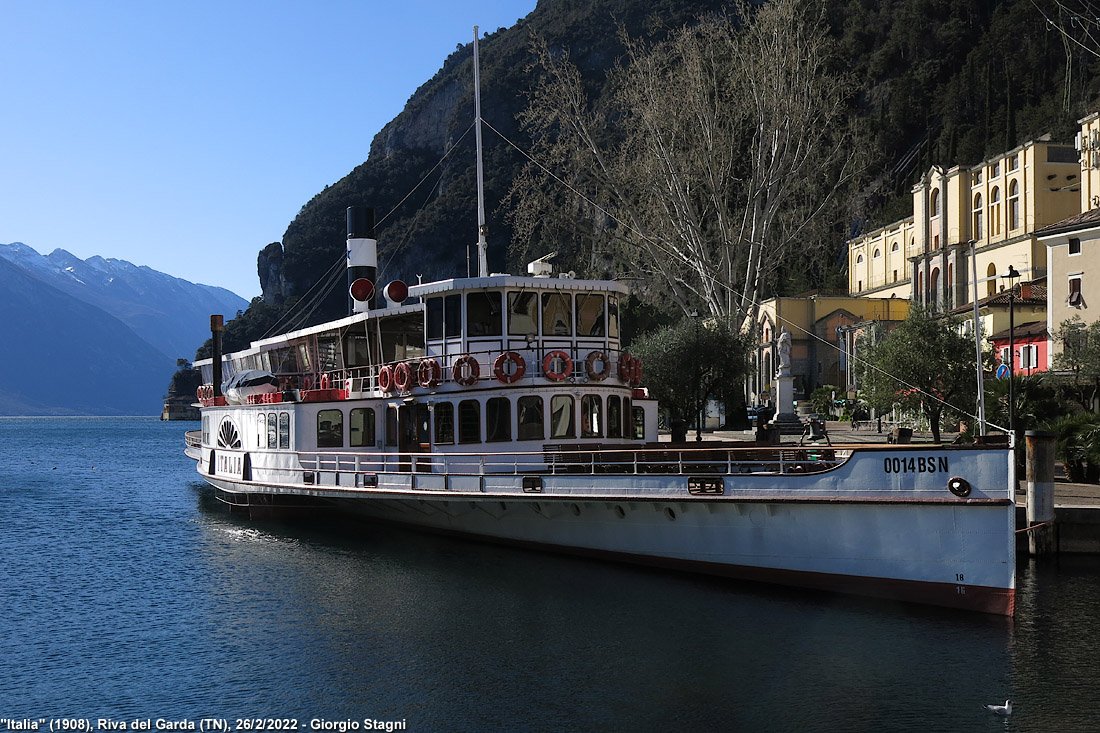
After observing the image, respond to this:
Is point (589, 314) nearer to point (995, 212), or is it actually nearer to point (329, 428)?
point (329, 428)

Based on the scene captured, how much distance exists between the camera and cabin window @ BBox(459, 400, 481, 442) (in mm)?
23078

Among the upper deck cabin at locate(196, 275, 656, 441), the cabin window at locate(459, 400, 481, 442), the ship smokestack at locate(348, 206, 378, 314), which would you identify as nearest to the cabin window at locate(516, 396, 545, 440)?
the upper deck cabin at locate(196, 275, 656, 441)

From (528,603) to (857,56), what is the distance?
121m

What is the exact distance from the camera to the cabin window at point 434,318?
2378cm

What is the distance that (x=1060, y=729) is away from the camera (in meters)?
12.5

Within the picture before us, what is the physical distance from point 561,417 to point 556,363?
4.31 ft

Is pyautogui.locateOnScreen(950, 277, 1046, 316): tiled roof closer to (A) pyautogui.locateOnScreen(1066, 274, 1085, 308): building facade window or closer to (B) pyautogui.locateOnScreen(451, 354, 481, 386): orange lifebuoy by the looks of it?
(A) pyautogui.locateOnScreen(1066, 274, 1085, 308): building facade window

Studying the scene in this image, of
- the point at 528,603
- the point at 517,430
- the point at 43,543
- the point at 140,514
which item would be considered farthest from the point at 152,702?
the point at 140,514

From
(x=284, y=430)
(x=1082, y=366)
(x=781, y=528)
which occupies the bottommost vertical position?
(x=781, y=528)

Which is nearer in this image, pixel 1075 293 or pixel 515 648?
pixel 515 648

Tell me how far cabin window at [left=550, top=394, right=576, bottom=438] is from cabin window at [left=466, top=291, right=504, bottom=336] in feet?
7.03

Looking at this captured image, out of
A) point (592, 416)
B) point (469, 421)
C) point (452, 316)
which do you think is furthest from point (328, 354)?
point (592, 416)

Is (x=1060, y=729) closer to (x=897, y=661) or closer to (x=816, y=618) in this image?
(x=897, y=661)

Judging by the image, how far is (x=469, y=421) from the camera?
2325 cm
